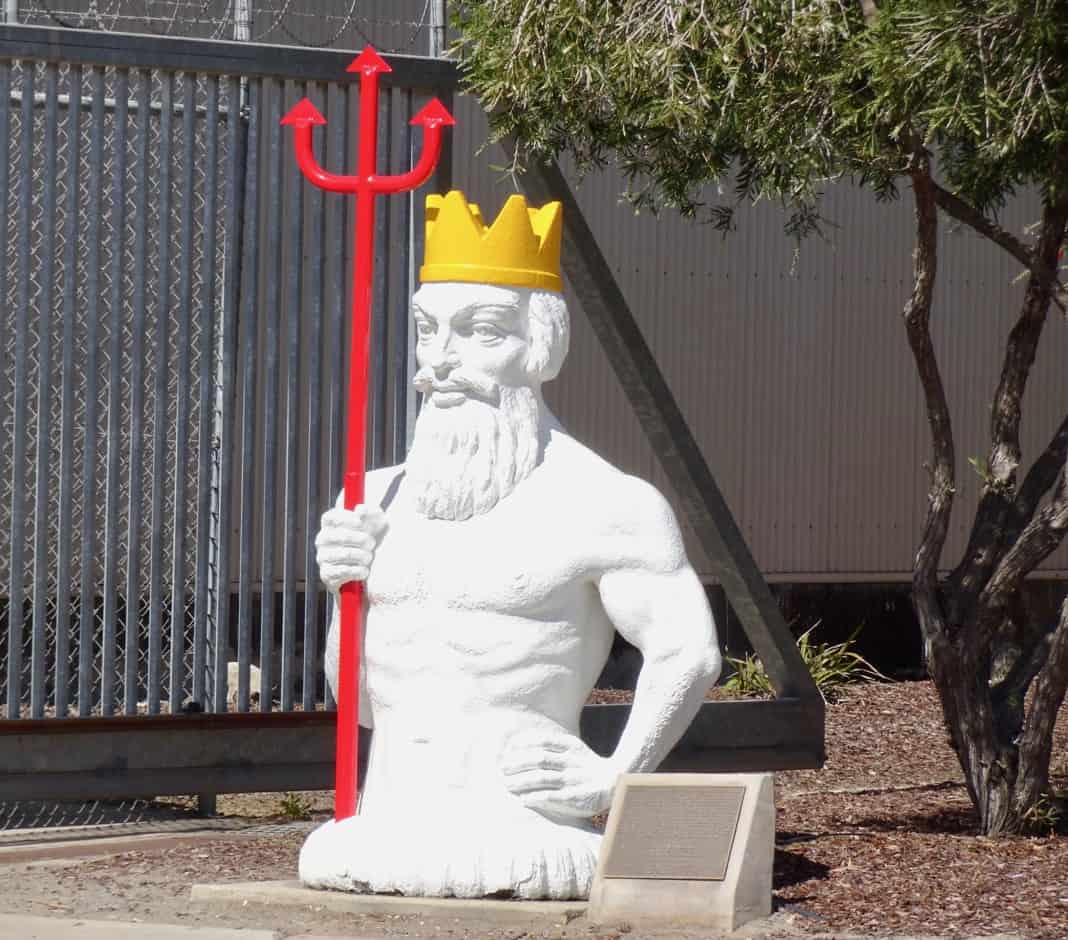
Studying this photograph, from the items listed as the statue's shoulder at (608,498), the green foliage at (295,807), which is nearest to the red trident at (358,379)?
the statue's shoulder at (608,498)

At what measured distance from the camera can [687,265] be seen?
13.3 m

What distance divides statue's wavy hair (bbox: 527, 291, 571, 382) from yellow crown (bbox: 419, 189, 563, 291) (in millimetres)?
50

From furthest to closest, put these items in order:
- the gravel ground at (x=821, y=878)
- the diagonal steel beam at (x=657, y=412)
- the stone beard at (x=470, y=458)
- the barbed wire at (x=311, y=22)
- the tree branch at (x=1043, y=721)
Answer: the barbed wire at (x=311, y=22), the diagonal steel beam at (x=657, y=412), the tree branch at (x=1043, y=721), the stone beard at (x=470, y=458), the gravel ground at (x=821, y=878)

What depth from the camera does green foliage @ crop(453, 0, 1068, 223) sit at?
638cm

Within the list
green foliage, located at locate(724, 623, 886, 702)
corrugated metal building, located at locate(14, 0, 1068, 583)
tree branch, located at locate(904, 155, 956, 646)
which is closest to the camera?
tree branch, located at locate(904, 155, 956, 646)

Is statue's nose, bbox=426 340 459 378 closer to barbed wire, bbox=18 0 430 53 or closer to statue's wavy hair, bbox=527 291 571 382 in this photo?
statue's wavy hair, bbox=527 291 571 382

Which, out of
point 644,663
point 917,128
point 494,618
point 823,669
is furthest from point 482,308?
point 823,669

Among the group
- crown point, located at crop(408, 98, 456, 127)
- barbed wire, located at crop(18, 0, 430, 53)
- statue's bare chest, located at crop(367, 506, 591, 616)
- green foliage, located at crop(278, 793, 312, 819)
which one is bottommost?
green foliage, located at crop(278, 793, 312, 819)

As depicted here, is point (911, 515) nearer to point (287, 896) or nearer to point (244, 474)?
point (244, 474)

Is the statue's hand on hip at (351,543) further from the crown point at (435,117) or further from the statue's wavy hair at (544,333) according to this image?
the crown point at (435,117)

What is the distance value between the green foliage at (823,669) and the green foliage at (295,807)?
12.7ft

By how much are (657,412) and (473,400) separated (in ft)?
7.03

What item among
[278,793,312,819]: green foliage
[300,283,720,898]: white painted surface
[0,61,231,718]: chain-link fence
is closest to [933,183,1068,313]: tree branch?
[300,283,720,898]: white painted surface

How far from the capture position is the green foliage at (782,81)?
251 inches
